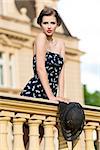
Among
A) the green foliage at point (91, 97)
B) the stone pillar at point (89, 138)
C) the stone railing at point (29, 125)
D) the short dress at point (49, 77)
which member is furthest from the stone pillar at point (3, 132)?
the green foliage at point (91, 97)

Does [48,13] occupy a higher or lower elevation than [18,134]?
higher

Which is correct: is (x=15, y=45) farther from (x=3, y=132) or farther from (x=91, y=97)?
(x=91, y=97)

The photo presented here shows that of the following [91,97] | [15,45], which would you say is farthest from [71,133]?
[91,97]

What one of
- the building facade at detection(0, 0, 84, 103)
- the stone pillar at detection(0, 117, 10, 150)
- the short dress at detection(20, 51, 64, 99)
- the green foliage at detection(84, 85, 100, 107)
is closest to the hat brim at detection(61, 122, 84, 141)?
the short dress at detection(20, 51, 64, 99)

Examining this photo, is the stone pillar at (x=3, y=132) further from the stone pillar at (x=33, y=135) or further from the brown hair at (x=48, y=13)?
the brown hair at (x=48, y=13)

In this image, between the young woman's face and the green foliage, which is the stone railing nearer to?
the young woman's face

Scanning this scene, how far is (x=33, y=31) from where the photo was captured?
34500mm

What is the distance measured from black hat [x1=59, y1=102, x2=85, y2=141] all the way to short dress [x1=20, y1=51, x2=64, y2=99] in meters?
0.40

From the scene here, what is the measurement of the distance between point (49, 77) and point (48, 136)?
28.3 inches

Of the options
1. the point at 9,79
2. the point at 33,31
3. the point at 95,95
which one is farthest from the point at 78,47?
the point at 95,95

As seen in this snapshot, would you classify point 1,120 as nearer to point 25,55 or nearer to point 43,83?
point 43,83

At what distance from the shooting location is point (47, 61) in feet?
20.1

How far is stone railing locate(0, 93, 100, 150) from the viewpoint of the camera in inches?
209

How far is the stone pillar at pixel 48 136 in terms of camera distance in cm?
559
